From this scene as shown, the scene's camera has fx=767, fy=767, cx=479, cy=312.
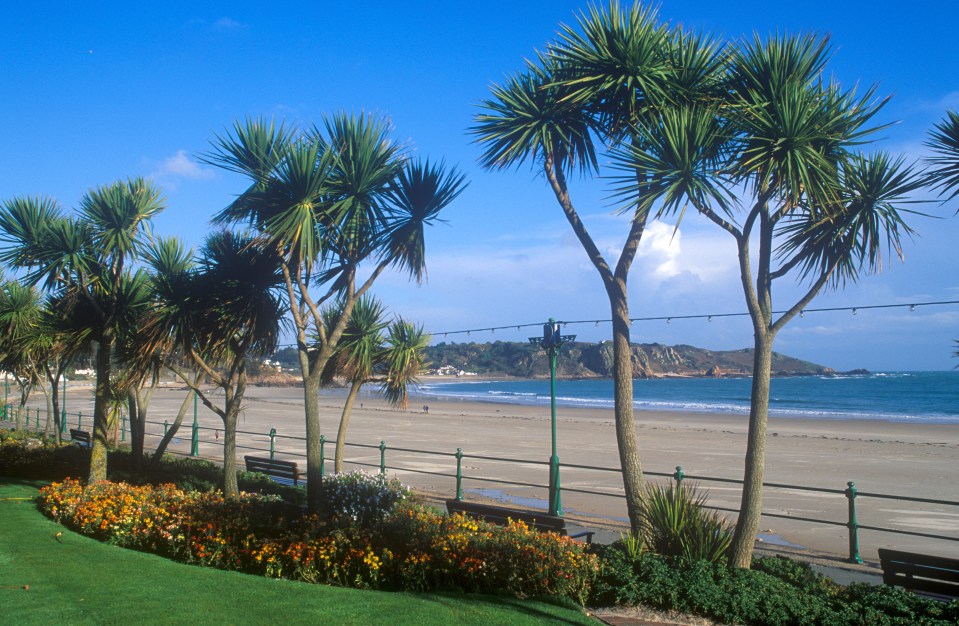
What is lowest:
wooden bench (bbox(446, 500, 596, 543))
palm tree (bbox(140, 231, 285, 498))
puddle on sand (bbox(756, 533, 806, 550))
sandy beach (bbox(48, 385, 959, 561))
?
sandy beach (bbox(48, 385, 959, 561))

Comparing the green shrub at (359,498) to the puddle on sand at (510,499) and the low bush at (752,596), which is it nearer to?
the low bush at (752,596)

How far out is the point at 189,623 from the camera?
543 centimetres

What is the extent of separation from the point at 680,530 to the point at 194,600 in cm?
459

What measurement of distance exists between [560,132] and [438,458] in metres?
16.0

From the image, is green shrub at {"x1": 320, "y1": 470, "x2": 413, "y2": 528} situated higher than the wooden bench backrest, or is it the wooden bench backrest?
green shrub at {"x1": 320, "y1": 470, "x2": 413, "y2": 528}

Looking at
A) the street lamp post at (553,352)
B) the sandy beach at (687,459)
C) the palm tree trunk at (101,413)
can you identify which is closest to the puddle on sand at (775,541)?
the sandy beach at (687,459)

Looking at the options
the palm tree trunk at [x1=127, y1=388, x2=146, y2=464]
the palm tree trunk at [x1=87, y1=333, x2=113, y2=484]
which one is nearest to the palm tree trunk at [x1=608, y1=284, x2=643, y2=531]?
the palm tree trunk at [x1=87, y1=333, x2=113, y2=484]

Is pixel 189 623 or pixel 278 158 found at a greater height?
pixel 278 158

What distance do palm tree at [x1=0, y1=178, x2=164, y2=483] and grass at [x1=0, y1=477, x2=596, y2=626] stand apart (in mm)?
4908

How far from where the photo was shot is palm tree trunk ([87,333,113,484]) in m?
12.1

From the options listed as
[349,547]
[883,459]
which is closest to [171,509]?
[349,547]

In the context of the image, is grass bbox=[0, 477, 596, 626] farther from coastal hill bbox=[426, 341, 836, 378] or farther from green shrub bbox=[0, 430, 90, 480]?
coastal hill bbox=[426, 341, 836, 378]

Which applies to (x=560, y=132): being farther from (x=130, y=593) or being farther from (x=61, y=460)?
(x=61, y=460)

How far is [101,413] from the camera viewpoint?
488 inches
